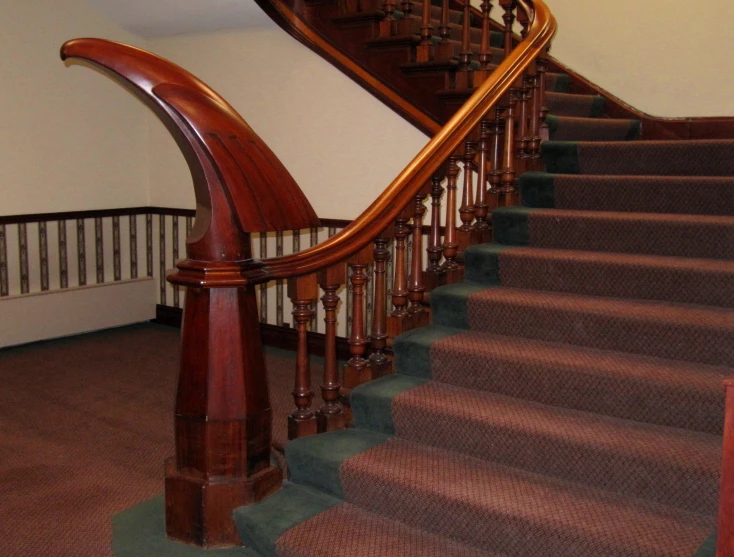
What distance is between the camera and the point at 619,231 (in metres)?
3.15

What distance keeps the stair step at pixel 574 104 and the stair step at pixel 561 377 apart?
1882 millimetres

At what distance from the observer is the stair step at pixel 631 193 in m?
3.22

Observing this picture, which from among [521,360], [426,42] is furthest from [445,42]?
[521,360]

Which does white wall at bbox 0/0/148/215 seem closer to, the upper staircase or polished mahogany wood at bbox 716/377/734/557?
the upper staircase

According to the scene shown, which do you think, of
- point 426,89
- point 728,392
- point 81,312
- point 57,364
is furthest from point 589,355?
point 81,312

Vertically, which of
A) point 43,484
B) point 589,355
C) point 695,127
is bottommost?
point 43,484

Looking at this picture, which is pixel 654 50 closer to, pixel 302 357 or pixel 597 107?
pixel 597 107

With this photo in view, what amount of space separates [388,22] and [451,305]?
6.61 ft

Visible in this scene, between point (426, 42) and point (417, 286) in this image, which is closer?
point (417, 286)

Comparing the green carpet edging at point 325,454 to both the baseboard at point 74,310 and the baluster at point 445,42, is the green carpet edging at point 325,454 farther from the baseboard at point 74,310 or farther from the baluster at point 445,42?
the baseboard at point 74,310

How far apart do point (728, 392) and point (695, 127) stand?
3.28m

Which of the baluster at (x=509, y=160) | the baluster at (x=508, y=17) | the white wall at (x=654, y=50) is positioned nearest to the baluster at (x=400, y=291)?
the baluster at (x=509, y=160)

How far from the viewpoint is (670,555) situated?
1910 mm

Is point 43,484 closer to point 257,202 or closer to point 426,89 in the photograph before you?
point 257,202
